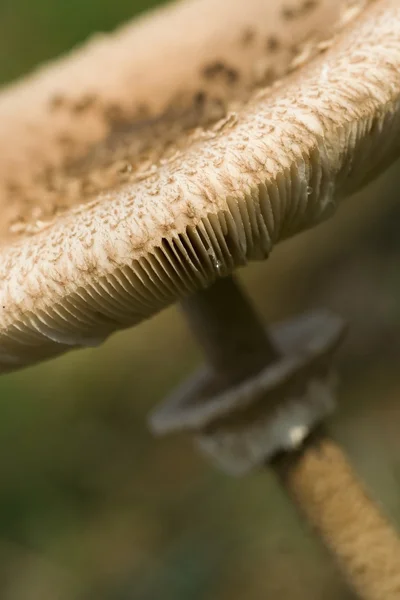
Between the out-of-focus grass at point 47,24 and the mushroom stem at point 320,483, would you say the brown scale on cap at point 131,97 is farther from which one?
the out-of-focus grass at point 47,24

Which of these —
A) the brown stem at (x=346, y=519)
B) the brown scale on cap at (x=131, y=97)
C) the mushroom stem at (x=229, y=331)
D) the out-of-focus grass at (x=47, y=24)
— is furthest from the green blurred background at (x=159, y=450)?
the brown scale on cap at (x=131, y=97)

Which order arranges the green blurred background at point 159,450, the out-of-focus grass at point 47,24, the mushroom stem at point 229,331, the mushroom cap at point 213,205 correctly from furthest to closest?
the out-of-focus grass at point 47,24, the green blurred background at point 159,450, the mushroom stem at point 229,331, the mushroom cap at point 213,205

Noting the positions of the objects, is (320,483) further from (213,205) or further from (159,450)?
(159,450)

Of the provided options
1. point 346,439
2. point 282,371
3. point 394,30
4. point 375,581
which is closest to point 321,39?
point 394,30

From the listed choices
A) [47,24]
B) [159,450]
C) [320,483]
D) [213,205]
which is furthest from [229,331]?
[47,24]

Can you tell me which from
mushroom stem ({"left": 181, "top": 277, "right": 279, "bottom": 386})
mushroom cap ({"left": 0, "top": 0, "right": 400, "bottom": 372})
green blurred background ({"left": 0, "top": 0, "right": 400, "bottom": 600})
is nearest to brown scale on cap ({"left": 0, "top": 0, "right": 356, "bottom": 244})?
mushroom cap ({"left": 0, "top": 0, "right": 400, "bottom": 372})

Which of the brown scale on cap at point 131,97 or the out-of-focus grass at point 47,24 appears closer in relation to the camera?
the brown scale on cap at point 131,97
